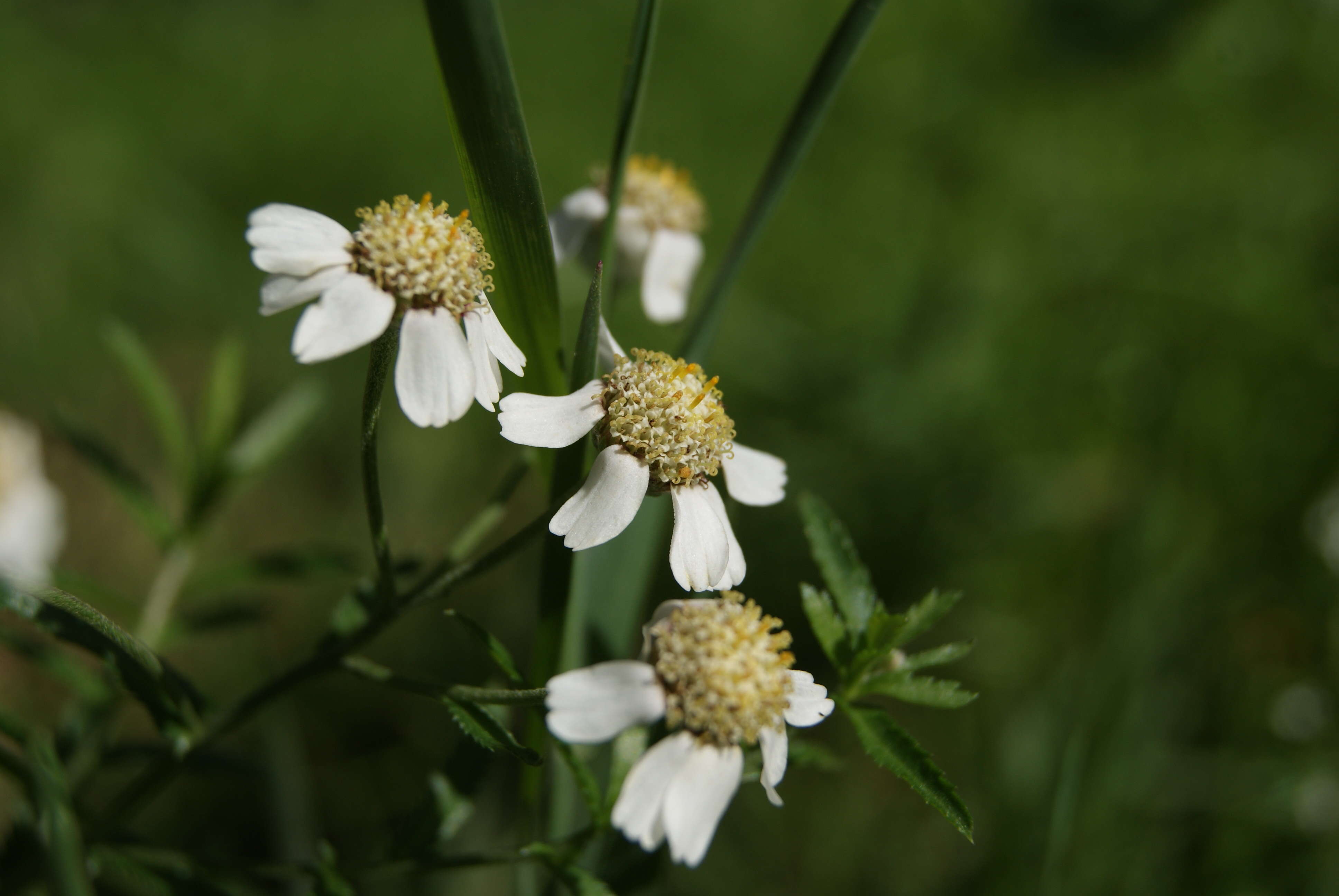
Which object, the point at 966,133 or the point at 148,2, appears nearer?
the point at 966,133

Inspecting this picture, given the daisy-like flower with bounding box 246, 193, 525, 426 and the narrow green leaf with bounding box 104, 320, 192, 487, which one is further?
the narrow green leaf with bounding box 104, 320, 192, 487

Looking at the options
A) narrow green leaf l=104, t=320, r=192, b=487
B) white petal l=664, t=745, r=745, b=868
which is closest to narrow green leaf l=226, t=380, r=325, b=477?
narrow green leaf l=104, t=320, r=192, b=487

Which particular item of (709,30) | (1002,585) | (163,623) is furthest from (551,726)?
(709,30)

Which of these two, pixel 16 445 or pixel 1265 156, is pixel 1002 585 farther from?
pixel 16 445

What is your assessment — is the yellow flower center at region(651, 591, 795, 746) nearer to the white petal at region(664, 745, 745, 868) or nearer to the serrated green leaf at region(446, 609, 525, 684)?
the white petal at region(664, 745, 745, 868)

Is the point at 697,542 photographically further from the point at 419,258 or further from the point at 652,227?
the point at 652,227

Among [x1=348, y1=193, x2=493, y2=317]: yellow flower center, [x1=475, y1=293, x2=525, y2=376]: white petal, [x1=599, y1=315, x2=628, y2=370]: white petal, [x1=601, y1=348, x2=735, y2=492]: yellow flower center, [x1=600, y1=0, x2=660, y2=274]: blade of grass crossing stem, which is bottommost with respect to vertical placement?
[x1=601, y1=348, x2=735, y2=492]: yellow flower center
